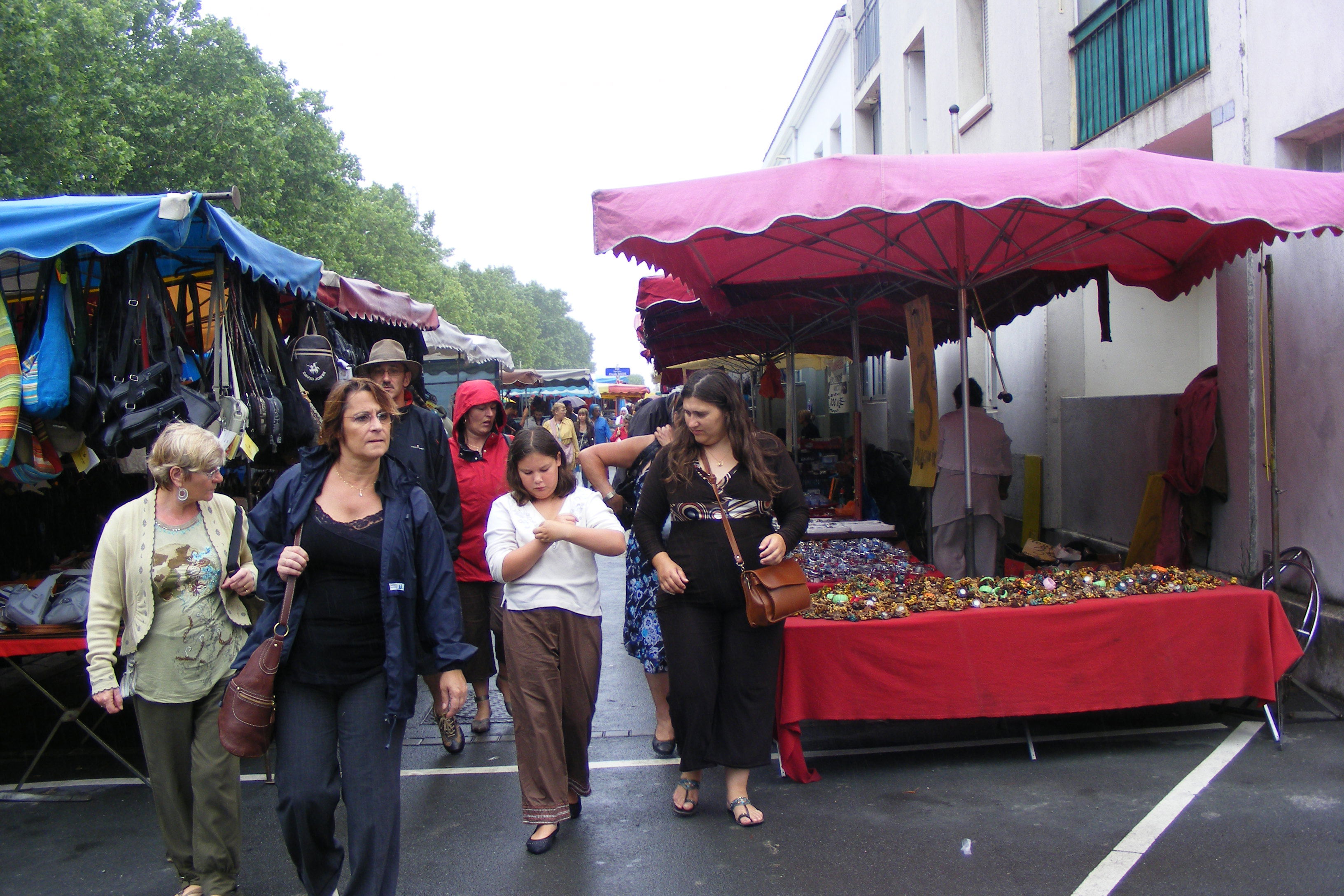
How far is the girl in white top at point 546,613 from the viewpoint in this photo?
3.68 metres

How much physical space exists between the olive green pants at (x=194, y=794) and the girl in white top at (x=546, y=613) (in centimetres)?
103

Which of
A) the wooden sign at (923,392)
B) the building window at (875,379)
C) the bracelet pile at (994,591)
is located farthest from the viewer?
the building window at (875,379)

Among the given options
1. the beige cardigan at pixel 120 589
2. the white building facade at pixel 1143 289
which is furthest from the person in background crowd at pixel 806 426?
the beige cardigan at pixel 120 589

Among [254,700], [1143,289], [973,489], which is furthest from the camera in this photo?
[1143,289]

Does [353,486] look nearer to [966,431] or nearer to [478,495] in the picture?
[478,495]

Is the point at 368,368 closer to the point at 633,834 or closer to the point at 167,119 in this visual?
the point at 633,834

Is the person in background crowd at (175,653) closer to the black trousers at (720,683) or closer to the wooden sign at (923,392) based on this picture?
the black trousers at (720,683)

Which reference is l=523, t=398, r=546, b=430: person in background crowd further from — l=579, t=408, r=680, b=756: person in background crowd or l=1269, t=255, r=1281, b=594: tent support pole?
l=1269, t=255, r=1281, b=594: tent support pole

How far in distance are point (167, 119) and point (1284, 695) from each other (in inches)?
941

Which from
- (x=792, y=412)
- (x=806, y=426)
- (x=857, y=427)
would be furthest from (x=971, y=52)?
(x=857, y=427)

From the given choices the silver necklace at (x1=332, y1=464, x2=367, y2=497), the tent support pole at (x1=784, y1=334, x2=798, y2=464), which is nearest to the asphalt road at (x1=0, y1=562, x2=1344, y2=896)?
the silver necklace at (x1=332, y1=464, x2=367, y2=497)

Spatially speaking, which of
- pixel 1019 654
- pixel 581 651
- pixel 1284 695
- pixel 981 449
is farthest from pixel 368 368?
pixel 1284 695

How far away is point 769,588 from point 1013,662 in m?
1.47

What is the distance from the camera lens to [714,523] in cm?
388
